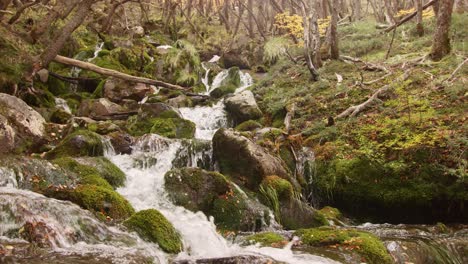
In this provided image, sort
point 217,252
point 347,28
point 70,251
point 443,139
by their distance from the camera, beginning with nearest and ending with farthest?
point 70,251 → point 217,252 → point 443,139 → point 347,28

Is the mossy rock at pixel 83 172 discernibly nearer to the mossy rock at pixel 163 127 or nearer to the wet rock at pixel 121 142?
the wet rock at pixel 121 142

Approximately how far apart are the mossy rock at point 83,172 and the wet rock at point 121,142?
2.45 meters

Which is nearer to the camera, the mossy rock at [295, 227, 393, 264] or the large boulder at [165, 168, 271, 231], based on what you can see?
the mossy rock at [295, 227, 393, 264]

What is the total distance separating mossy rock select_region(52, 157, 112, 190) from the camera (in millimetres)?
7637

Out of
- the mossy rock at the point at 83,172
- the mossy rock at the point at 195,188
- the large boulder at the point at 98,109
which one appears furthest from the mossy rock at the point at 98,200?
the large boulder at the point at 98,109

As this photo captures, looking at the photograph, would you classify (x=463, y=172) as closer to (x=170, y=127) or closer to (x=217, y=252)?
(x=217, y=252)

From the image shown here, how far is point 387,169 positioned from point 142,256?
6.61m

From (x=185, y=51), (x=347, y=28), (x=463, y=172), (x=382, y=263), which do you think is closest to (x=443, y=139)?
(x=463, y=172)

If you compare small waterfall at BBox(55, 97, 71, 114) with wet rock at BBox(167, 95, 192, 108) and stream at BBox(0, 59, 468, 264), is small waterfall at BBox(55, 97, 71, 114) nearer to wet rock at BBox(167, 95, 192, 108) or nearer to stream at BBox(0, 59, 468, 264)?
wet rock at BBox(167, 95, 192, 108)

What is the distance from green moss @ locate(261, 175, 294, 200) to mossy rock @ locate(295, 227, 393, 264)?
2.07m

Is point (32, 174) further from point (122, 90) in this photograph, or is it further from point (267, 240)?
point (122, 90)

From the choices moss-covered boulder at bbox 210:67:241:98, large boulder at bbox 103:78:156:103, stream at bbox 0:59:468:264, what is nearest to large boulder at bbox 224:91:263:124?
moss-covered boulder at bbox 210:67:241:98

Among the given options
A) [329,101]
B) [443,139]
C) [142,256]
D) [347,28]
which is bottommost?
[142,256]

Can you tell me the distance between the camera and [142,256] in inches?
174
